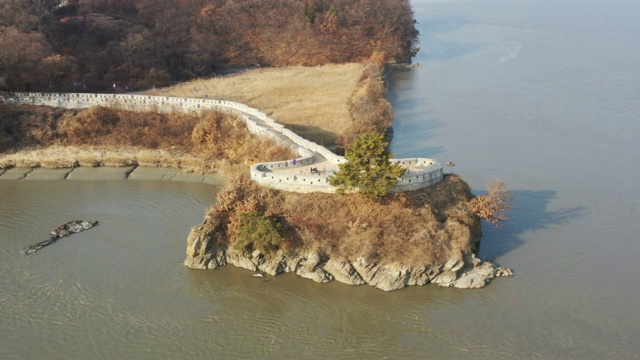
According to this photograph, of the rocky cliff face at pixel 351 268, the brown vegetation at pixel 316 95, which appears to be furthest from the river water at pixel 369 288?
the brown vegetation at pixel 316 95

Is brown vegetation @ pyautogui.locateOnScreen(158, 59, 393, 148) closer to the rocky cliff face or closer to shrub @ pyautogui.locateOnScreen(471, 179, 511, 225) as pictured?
shrub @ pyautogui.locateOnScreen(471, 179, 511, 225)

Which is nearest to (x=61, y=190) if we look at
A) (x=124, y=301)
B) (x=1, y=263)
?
(x=1, y=263)

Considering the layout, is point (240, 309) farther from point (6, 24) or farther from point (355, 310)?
point (6, 24)

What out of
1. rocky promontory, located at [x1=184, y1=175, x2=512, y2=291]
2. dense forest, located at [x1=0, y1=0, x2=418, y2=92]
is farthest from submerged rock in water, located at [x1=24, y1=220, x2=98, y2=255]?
dense forest, located at [x1=0, y1=0, x2=418, y2=92]

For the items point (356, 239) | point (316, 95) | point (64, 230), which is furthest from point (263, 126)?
point (356, 239)

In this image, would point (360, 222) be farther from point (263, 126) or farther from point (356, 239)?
point (263, 126)

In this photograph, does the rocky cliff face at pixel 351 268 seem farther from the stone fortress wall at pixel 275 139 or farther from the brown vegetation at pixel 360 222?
the stone fortress wall at pixel 275 139
